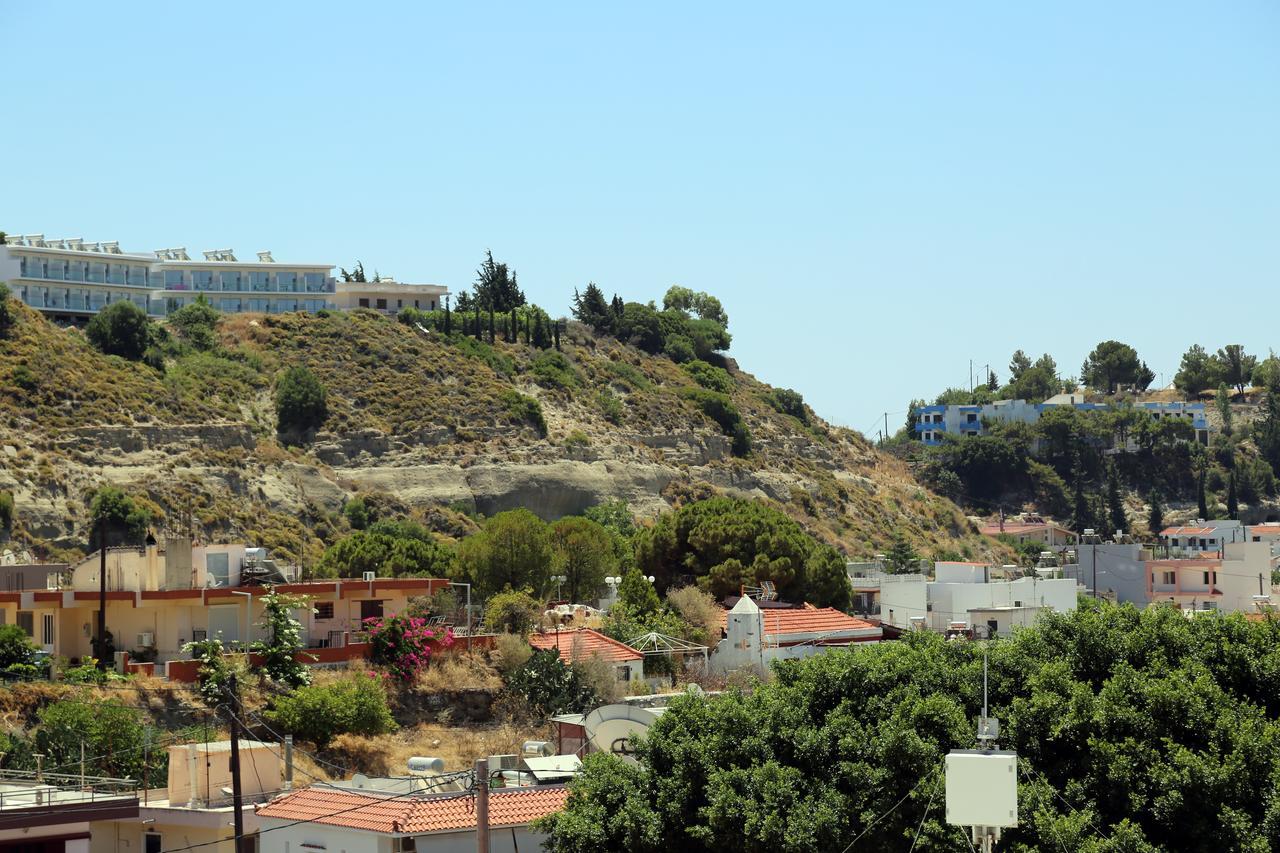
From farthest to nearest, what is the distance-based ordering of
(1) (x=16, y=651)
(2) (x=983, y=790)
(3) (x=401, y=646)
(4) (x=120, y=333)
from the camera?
(4) (x=120, y=333), (3) (x=401, y=646), (1) (x=16, y=651), (2) (x=983, y=790)

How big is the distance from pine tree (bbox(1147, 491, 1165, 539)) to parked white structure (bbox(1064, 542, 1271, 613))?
7192 cm

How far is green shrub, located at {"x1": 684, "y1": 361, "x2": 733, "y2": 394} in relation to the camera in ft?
474

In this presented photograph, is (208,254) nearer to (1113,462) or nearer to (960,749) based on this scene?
(1113,462)

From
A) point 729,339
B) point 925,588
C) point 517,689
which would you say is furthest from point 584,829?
point 729,339

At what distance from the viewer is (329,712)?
44.8 meters

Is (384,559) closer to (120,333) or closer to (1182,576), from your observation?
(1182,576)

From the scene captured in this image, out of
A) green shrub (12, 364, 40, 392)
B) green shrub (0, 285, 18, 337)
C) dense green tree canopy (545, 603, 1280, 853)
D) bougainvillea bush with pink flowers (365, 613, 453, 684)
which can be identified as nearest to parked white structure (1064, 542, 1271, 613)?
bougainvillea bush with pink flowers (365, 613, 453, 684)

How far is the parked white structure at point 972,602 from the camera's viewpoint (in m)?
58.9

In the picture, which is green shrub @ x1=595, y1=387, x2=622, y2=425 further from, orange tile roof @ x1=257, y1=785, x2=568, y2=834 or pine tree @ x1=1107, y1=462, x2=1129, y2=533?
orange tile roof @ x1=257, y1=785, x2=568, y2=834

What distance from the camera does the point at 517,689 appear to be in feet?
162

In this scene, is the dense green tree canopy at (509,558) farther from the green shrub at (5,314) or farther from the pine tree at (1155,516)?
the pine tree at (1155,516)

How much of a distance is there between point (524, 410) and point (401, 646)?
214 feet

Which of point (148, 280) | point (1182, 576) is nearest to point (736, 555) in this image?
point (1182, 576)

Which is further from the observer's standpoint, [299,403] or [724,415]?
[724,415]
